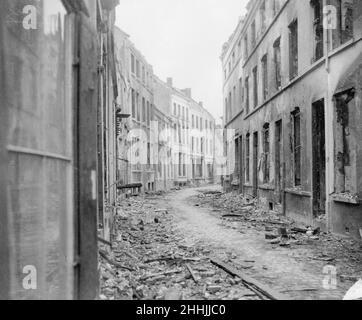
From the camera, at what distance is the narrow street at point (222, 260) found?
6164mm

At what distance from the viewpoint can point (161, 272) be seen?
7316 millimetres

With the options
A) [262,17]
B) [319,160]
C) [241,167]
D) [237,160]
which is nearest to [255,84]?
[262,17]

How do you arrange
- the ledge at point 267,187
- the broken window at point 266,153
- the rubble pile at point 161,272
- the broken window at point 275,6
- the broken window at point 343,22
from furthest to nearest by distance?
the broken window at point 266,153, the ledge at point 267,187, the broken window at point 275,6, the broken window at point 343,22, the rubble pile at point 161,272

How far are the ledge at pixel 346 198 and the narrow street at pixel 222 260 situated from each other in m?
0.89

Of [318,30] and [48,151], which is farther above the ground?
[318,30]

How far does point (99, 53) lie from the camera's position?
8.88 meters

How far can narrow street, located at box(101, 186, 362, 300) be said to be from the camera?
6.16m

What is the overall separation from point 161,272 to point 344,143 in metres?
5.93

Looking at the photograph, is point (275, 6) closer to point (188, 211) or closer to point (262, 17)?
point (262, 17)

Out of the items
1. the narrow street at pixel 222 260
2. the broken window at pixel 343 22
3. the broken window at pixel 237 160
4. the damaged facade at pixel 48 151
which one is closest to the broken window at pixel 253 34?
the broken window at pixel 237 160

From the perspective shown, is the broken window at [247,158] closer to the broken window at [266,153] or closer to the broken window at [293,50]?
the broken window at [266,153]
